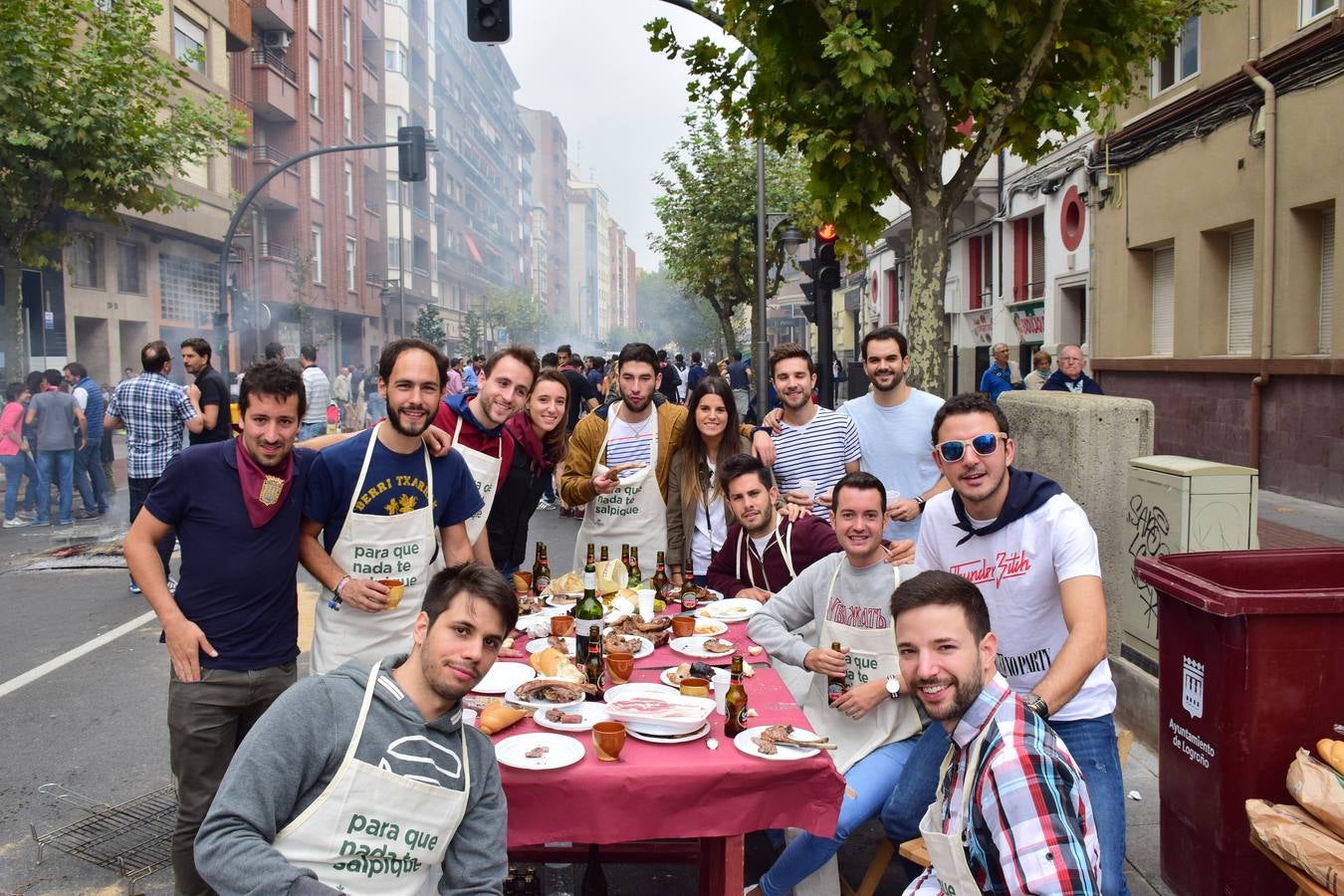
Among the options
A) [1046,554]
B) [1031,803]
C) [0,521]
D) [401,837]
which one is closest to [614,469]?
[1046,554]

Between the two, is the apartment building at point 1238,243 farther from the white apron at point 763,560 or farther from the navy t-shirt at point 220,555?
the navy t-shirt at point 220,555

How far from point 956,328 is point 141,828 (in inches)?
1014

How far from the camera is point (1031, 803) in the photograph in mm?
2209

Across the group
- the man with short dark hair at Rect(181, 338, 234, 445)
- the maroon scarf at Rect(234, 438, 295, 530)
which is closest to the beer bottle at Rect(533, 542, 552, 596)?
the maroon scarf at Rect(234, 438, 295, 530)

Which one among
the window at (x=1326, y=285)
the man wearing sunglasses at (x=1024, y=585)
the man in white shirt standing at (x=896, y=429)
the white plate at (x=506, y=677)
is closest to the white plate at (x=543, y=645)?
the white plate at (x=506, y=677)

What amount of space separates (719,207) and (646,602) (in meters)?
25.4

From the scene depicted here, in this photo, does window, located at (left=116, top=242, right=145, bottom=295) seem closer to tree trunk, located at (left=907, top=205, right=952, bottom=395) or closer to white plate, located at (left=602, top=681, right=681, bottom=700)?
tree trunk, located at (left=907, top=205, right=952, bottom=395)

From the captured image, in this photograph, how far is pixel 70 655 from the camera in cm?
770

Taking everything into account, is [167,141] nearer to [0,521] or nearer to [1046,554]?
[0,521]

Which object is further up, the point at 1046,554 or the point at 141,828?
the point at 1046,554

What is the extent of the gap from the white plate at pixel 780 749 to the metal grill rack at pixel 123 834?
107 inches

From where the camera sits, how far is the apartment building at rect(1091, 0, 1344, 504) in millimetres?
11812

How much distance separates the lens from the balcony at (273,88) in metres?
37.6

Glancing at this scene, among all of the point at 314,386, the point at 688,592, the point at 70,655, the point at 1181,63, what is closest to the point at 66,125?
the point at 314,386
